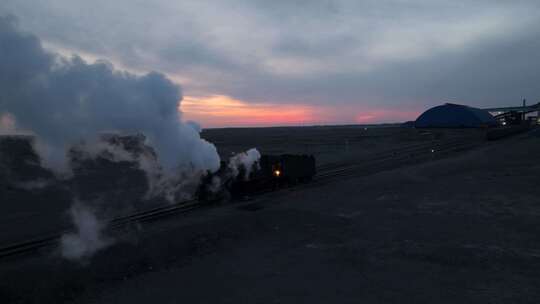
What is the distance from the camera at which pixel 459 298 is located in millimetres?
10086

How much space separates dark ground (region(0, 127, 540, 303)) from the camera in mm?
10695

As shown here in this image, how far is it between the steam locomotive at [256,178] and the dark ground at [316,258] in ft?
6.97

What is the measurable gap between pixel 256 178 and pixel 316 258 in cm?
1247

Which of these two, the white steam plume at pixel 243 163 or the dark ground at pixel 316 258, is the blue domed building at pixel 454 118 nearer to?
the dark ground at pixel 316 258

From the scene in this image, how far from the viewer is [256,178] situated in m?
25.4

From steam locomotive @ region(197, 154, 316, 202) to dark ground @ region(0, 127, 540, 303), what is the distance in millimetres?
2125

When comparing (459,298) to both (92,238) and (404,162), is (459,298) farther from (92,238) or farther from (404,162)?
(404,162)

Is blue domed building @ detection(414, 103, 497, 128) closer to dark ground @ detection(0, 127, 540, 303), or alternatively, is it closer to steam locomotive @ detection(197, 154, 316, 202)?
steam locomotive @ detection(197, 154, 316, 202)

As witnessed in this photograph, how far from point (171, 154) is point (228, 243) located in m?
6.55

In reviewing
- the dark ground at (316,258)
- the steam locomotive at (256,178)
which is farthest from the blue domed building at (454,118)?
the dark ground at (316,258)

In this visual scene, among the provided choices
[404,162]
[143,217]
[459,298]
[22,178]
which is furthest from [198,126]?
[404,162]

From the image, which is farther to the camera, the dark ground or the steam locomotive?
the steam locomotive

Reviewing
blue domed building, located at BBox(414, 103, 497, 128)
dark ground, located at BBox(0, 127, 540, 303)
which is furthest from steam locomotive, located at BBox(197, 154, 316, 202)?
blue domed building, located at BBox(414, 103, 497, 128)

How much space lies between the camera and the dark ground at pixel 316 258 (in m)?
10.7
